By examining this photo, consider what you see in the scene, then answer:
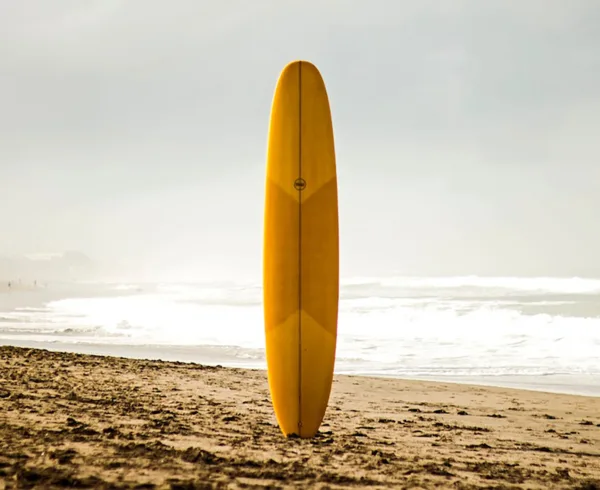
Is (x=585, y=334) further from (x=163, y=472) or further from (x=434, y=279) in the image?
(x=434, y=279)

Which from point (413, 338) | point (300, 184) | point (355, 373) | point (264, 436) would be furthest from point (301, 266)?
point (413, 338)

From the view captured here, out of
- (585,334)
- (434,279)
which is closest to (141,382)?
(585,334)

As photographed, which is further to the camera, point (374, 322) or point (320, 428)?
point (374, 322)

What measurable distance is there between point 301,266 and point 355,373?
12.6 ft

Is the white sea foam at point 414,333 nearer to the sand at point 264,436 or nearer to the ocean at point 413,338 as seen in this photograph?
the ocean at point 413,338

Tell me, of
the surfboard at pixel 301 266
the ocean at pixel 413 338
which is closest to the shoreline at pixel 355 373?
the ocean at pixel 413 338

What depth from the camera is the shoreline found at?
260 inches

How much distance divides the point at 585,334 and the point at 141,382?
31.1ft

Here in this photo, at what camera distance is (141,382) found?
603 cm

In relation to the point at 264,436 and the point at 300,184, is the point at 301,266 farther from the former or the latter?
the point at 264,436

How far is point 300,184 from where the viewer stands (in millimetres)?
4152

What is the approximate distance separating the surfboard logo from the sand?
Answer: 5.84 feet

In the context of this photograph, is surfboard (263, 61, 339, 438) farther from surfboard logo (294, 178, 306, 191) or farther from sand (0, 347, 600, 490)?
sand (0, 347, 600, 490)

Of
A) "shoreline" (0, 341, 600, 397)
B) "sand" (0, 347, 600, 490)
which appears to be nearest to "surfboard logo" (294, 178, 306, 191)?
A: "sand" (0, 347, 600, 490)
